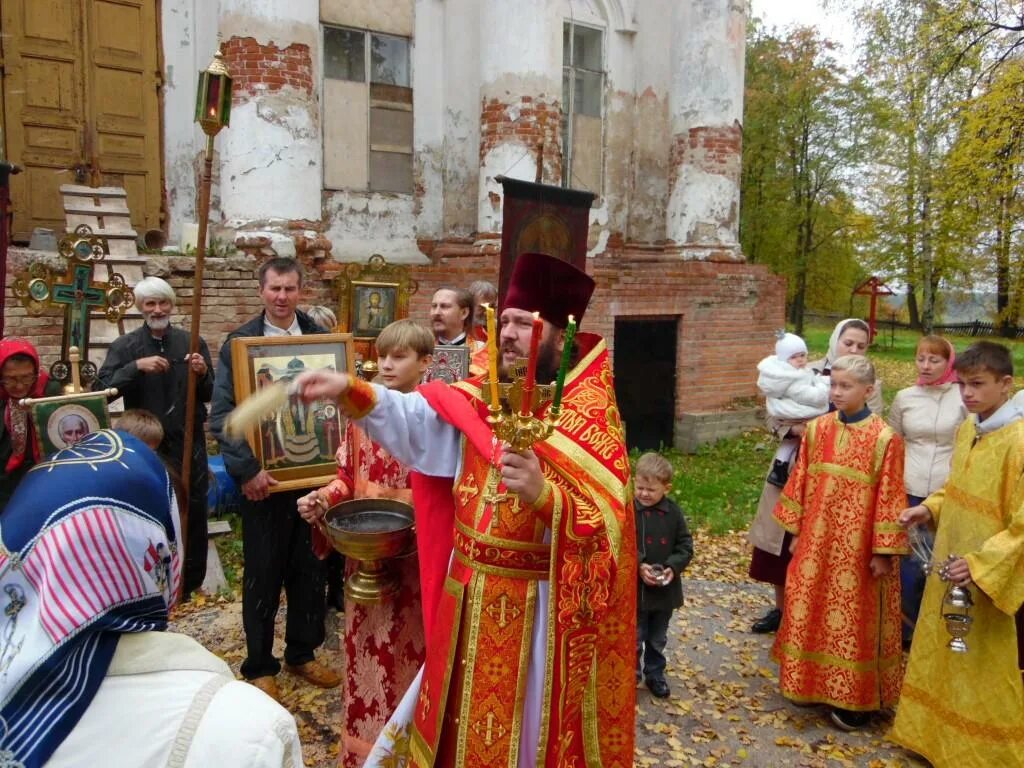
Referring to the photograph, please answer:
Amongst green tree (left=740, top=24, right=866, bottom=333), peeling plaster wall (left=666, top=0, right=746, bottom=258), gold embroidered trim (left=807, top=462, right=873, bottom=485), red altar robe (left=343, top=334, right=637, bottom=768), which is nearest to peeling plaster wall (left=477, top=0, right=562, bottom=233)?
peeling plaster wall (left=666, top=0, right=746, bottom=258)

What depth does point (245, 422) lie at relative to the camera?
82.8 inches

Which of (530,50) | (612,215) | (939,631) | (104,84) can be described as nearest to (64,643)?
(939,631)

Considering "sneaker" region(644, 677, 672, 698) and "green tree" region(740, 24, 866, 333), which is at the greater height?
"green tree" region(740, 24, 866, 333)

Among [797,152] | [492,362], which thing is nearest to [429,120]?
[492,362]

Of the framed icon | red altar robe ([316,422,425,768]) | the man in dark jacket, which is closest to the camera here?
red altar robe ([316,422,425,768])

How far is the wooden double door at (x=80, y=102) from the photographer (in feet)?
28.3

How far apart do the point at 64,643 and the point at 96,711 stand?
139 millimetres

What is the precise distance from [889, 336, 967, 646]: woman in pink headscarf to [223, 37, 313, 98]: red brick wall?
698cm

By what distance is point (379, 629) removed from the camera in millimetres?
3383

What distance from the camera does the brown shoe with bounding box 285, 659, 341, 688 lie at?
446 cm

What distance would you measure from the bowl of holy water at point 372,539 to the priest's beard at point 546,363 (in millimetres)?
817

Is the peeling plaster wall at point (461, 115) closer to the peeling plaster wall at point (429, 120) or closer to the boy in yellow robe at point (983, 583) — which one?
the peeling plaster wall at point (429, 120)

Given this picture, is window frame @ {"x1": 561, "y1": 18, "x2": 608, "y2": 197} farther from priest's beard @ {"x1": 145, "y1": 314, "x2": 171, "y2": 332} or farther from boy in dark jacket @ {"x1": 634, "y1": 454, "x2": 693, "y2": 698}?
boy in dark jacket @ {"x1": 634, "y1": 454, "x2": 693, "y2": 698}

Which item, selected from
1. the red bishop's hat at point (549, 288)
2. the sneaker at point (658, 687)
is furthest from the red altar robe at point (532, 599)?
the sneaker at point (658, 687)
